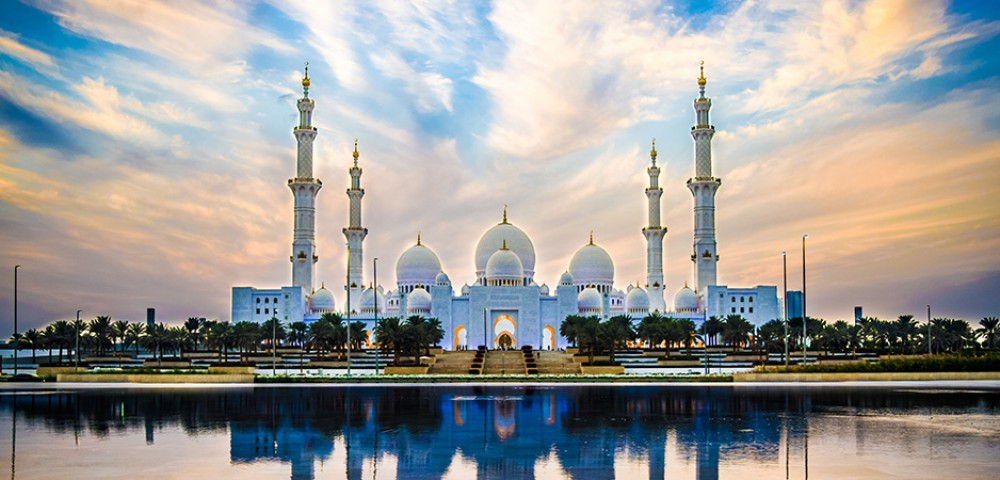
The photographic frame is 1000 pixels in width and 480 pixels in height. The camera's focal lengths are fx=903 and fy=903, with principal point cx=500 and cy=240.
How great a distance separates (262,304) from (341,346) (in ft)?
84.0

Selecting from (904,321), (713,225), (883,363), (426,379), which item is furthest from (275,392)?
(713,225)

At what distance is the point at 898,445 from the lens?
20516 mm

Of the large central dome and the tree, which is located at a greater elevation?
the large central dome

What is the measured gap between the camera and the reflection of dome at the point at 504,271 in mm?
84312

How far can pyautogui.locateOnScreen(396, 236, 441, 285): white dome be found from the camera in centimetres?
9294

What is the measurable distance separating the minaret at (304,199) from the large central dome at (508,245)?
16883mm

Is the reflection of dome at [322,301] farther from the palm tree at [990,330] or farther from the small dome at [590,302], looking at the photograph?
the palm tree at [990,330]

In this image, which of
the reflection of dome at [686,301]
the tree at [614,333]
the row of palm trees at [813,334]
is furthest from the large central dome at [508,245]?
the tree at [614,333]

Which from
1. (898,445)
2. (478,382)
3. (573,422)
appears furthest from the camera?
(478,382)

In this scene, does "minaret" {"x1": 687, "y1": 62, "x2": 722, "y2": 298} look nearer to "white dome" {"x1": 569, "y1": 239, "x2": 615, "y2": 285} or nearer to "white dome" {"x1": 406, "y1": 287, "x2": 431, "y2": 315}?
"white dome" {"x1": 569, "y1": 239, "x2": 615, "y2": 285}

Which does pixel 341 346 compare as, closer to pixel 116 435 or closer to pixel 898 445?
pixel 116 435

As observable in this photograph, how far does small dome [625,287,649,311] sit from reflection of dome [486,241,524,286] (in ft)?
42.6

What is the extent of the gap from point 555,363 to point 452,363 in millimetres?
7018

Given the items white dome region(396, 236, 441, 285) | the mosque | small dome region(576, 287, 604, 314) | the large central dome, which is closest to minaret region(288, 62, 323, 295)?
the mosque
